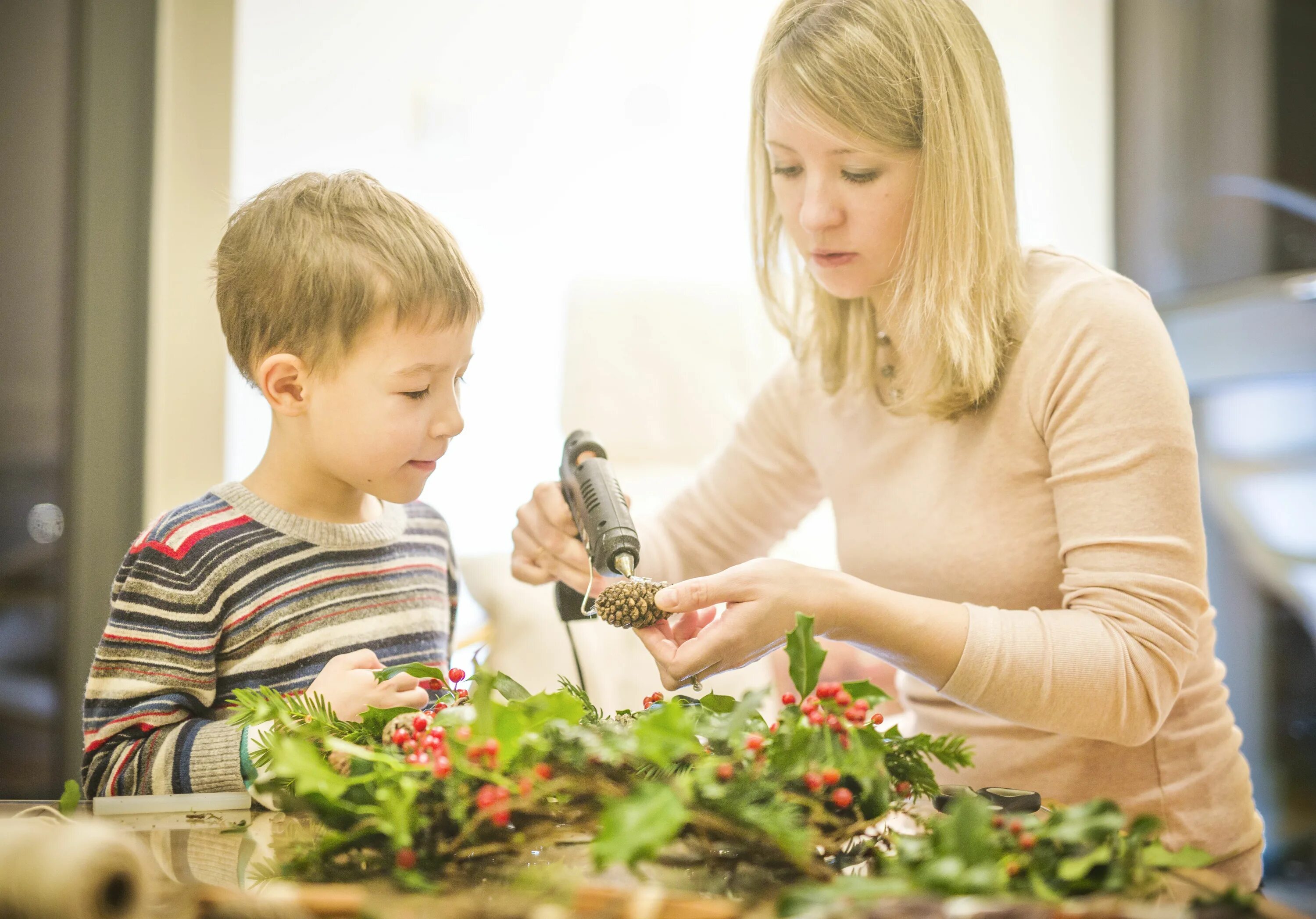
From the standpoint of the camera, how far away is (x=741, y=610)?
0.81 meters

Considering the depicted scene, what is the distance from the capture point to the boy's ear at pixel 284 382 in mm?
948

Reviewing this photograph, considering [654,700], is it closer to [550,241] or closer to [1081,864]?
[1081,864]

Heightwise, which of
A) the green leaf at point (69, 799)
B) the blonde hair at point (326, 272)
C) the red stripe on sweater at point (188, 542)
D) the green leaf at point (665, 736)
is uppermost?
the blonde hair at point (326, 272)

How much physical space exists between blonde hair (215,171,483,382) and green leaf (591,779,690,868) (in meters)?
0.61

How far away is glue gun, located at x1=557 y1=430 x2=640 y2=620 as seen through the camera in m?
0.92

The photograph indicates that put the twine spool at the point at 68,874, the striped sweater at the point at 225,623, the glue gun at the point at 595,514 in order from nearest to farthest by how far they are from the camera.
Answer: the twine spool at the point at 68,874 < the striped sweater at the point at 225,623 < the glue gun at the point at 595,514

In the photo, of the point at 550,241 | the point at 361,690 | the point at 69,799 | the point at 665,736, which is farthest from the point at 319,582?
the point at 550,241

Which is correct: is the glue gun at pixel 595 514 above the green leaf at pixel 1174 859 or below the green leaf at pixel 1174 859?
above

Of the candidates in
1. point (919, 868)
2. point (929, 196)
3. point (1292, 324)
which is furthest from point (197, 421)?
point (1292, 324)

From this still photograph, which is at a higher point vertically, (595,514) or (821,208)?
(821,208)

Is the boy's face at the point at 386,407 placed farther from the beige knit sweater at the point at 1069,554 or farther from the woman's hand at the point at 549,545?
the beige knit sweater at the point at 1069,554

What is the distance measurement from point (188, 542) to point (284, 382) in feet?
0.58

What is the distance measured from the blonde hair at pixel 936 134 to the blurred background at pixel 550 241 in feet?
3.26

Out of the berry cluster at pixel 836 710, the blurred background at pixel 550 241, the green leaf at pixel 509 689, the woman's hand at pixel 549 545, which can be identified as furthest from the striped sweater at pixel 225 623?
the blurred background at pixel 550 241
